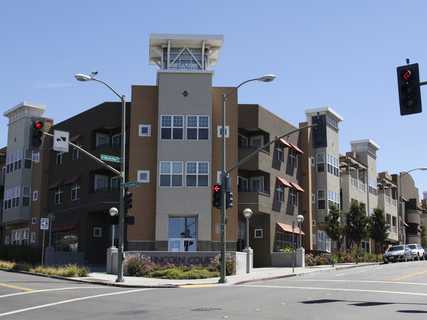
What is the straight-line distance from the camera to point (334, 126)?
64.1 meters

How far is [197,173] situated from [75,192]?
38.2 feet

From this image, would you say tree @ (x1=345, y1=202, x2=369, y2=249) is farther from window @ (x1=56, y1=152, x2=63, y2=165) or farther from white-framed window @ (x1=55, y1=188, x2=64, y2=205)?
window @ (x1=56, y1=152, x2=63, y2=165)

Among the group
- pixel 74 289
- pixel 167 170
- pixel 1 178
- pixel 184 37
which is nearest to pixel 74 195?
pixel 167 170

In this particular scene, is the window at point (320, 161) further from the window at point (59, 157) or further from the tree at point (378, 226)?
the window at point (59, 157)

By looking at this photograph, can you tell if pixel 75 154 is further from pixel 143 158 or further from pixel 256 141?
pixel 256 141

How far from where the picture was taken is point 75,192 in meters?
50.6

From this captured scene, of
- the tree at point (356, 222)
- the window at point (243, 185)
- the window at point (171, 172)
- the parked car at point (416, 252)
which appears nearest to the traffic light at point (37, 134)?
the window at point (171, 172)

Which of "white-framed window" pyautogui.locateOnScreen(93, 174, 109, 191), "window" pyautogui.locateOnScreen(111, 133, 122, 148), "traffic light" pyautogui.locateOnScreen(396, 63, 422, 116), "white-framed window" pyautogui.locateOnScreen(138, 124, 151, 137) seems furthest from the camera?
"white-framed window" pyautogui.locateOnScreen(93, 174, 109, 191)

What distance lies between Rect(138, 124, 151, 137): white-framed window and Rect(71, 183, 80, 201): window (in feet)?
27.9

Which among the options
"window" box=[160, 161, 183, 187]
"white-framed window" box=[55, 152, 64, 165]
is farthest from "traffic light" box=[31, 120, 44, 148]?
"white-framed window" box=[55, 152, 64, 165]

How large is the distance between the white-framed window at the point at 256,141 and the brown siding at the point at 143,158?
7967mm

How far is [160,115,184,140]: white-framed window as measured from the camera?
44.4 m

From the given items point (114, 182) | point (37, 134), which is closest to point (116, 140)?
point (114, 182)

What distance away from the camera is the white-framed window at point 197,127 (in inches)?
1752
